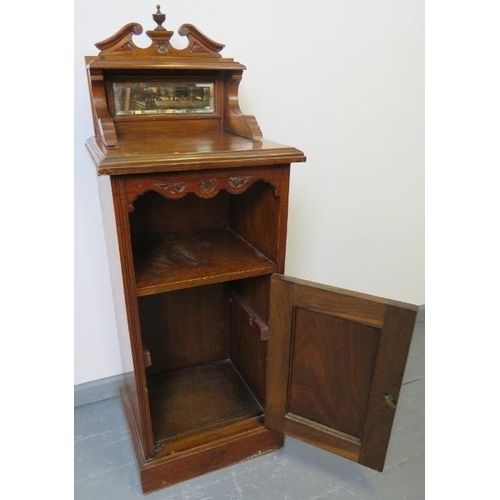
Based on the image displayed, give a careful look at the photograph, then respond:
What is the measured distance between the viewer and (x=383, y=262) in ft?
6.63

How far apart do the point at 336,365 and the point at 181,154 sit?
2.31 feet

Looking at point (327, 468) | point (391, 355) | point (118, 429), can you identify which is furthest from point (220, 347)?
point (391, 355)

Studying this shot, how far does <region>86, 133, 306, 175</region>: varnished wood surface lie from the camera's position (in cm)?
90

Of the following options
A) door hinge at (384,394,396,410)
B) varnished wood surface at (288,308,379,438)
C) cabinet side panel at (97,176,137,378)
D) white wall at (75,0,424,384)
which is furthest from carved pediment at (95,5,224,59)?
door hinge at (384,394,396,410)

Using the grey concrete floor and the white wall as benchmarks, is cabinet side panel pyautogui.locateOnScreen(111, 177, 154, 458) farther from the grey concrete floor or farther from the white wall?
the white wall

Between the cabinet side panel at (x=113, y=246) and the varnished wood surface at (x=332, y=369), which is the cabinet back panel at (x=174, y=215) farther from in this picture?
the varnished wood surface at (x=332, y=369)

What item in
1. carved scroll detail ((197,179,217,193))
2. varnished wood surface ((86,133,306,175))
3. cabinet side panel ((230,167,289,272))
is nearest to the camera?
varnished wood surface ((86,133,306,175))

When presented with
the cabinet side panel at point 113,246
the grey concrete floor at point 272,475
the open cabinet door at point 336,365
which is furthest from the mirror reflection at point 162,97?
the grey concrete floor at point 272,475

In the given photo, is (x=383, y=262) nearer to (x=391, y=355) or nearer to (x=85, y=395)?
(x=391, y=355)

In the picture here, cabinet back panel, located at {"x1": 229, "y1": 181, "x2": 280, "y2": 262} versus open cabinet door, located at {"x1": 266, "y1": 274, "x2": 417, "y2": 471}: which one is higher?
cabinet back panel, located at {"x1": 229, "y1": 181, "x2": 280, "y2": 262}

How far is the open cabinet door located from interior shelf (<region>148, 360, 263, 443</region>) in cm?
20

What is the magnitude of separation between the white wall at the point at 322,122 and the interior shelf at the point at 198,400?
0.28 metres

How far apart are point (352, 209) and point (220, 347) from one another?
84 cm

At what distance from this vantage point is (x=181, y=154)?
959 millimetres
